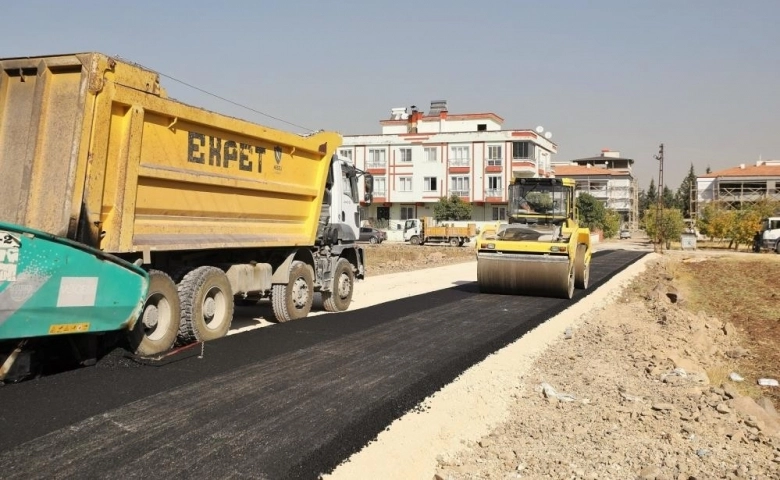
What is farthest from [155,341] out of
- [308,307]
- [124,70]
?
[308,307]

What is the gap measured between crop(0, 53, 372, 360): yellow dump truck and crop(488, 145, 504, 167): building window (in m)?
48.6

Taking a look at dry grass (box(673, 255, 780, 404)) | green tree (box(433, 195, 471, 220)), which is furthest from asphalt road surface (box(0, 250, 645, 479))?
green tree (box(433, 195, 471, 220))

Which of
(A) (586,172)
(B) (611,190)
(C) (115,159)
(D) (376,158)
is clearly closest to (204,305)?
(C) (115,159)

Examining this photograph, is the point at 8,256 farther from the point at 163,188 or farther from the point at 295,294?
the point at 295,294

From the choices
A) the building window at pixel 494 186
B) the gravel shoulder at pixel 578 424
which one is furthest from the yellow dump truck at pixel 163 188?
the building window at pixel 494 186

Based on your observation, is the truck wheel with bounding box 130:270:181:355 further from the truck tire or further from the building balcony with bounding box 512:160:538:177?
the building balcony with bounding box 512:160:538:177

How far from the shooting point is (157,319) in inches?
293

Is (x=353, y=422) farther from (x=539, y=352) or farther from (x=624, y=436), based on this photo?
(x=539, y=352)

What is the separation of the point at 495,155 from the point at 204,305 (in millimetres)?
52421

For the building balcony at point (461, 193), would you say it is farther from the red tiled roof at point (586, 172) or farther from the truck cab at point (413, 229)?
the red tiled roof at point (586, 172)

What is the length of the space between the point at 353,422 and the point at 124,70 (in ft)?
14.3

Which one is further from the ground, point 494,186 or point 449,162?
point 449,162

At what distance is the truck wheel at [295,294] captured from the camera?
10281mm

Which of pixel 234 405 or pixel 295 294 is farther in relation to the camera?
pixel 295 294
